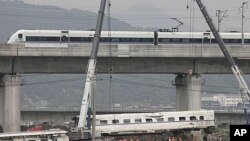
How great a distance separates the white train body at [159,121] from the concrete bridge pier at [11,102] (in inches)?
449

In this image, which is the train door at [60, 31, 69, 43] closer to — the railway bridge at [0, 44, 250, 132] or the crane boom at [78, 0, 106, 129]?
the railway bridge at [0, 44, 250, 132]

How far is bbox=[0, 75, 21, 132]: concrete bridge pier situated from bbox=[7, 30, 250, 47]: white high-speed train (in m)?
8.97

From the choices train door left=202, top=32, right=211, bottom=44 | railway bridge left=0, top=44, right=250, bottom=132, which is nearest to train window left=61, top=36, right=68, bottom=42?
railway bridge left=0, top=44, right=250, bottom=132

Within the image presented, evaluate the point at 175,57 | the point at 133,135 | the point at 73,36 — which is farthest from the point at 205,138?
the point at 73,36

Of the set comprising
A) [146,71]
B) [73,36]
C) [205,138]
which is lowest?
[205,138]

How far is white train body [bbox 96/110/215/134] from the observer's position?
64625 mm

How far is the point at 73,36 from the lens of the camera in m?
78.6

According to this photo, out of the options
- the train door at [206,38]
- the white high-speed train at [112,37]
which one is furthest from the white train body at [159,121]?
the train door at [206,38]

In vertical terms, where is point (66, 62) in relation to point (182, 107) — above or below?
above

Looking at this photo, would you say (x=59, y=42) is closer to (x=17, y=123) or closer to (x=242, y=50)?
(x=17, y=123)

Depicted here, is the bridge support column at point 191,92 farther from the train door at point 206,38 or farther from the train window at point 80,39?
the train window at point 80,39

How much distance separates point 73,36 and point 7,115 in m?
14.6

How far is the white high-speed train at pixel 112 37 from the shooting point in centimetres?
7819

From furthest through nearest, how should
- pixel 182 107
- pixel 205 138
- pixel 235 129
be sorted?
1. pixel 182 107
2. pixel 205 138
3. pixel 235 129
